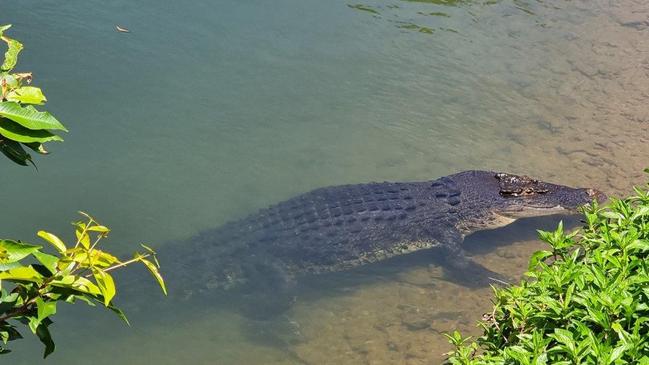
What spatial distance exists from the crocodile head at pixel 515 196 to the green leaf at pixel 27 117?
6226 mm

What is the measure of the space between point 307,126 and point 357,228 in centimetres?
164

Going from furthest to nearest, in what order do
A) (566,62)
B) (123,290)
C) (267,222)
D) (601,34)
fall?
(601,34)
(566,62)
(267,222)
(123,290)

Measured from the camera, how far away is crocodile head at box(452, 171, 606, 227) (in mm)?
7820

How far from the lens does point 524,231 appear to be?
804 cm

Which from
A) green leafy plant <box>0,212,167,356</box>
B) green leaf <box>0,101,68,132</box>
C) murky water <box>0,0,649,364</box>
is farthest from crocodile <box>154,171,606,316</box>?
green leaf <box>0,101,68,132</box>

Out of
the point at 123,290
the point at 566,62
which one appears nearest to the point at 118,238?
the point at 123,290

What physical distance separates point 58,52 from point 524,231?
19.2 ft

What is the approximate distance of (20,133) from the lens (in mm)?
2053

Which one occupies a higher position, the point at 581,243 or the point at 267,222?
the point at 581,243

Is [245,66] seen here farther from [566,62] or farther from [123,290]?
[566,62]

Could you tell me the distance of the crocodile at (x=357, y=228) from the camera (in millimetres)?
6988

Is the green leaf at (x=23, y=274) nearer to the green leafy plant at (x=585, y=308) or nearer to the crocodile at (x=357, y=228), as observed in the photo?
the green leafy plant at (x=585, y=308)

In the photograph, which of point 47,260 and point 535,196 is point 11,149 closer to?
point 47,260

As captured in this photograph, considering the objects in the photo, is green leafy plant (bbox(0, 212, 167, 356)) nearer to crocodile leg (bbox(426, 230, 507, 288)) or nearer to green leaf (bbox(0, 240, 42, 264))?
green leaf (bbox(0, 240, 42, 264))
